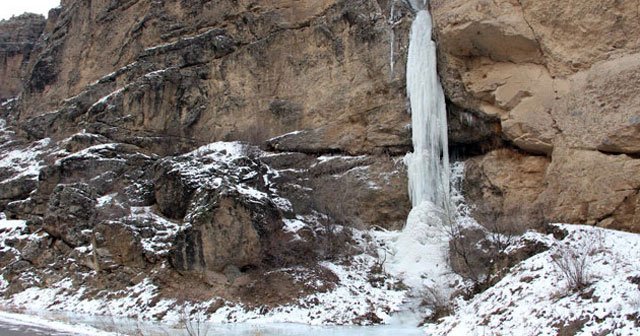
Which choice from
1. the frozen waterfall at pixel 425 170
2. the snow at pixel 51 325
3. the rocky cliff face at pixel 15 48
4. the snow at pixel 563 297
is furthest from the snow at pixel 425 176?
the rocky cliff face at pixel 15 48

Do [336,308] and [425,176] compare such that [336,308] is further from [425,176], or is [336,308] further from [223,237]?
[425,176]

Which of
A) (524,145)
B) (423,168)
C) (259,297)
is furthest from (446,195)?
(259,297)

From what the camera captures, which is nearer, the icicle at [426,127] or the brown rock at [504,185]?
the brown rock at [504,185]

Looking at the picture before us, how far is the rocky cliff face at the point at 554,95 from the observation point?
18.5 meters

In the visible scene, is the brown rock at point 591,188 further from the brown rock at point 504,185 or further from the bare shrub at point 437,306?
the bare shrub at point 437,306

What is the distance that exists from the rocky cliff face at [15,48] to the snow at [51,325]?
3767cm

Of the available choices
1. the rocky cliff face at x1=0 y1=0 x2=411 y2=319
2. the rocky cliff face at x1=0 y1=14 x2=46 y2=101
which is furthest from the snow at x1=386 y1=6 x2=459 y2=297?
the rocky cliff face at x1=0 y1=14 x2=46 y2=101

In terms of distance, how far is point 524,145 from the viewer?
22.0 metres

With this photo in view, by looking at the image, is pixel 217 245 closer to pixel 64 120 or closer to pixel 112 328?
pixel 112 328

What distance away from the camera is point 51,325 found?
14.9 meters

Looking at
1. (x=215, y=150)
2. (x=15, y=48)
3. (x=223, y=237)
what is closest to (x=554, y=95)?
(x=223, y=237)

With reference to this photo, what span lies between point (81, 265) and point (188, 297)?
5.76 meters

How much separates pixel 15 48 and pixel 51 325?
4339cm

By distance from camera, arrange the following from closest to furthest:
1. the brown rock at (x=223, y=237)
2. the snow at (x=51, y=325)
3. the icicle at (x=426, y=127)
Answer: the snow at (x=51, y=325), the brown rock at (x=223, y=237), the icicle at (x=426, y=127)
